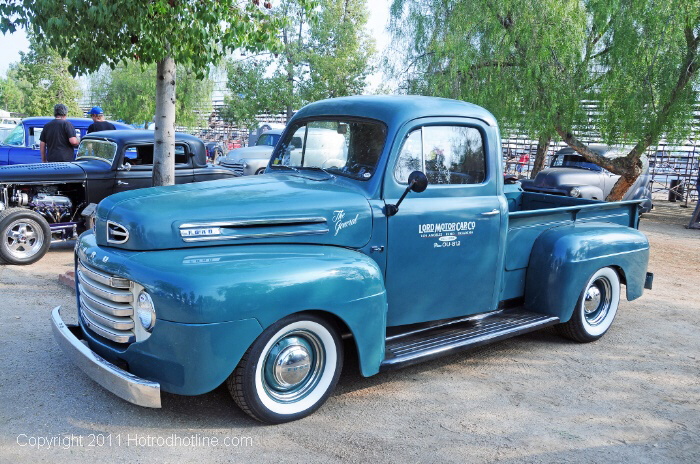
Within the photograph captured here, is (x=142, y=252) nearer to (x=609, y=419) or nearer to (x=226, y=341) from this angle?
(x=226, y=341)

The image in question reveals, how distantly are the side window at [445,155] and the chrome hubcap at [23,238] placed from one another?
563 centimetres

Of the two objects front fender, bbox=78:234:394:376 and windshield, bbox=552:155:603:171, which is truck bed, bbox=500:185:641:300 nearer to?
front fender, bbox=78:234:394:376

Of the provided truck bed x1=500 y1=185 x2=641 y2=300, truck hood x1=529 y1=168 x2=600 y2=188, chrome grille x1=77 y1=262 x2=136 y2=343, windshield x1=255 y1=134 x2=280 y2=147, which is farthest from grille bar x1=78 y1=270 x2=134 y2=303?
windshield x1=255 y1=134 x2=280 y2=147

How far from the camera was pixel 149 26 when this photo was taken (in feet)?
21.1

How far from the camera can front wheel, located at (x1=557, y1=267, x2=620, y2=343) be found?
5.60 meters

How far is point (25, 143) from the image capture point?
14.8m

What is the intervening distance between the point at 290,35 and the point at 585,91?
1842 cm

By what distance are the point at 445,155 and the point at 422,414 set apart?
1894 millimetres

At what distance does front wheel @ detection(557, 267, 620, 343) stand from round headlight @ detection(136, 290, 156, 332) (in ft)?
11.9

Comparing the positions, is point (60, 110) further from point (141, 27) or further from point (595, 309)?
point (595, 309)

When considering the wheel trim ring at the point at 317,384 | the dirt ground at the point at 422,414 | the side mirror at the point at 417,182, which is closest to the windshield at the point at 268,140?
the dirt ground at the point at 422,414

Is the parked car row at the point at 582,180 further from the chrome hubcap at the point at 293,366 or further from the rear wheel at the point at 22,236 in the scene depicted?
the chrome hubcap at the point at 293,366

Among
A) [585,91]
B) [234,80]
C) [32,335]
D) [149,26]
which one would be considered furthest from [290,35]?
[32,335]

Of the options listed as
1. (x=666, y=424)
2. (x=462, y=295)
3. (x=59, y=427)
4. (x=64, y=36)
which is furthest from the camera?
(x=64, y=36)
